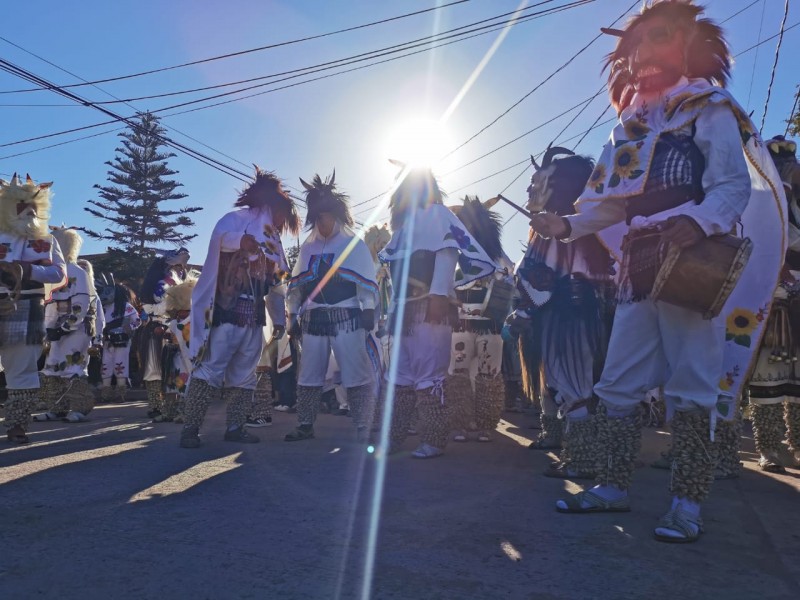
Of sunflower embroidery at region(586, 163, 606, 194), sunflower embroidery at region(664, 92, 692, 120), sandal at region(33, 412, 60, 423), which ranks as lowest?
sandal at region(33, 412, 60, 423)

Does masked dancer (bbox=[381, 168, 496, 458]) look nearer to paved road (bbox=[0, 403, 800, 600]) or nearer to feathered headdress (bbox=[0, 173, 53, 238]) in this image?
paved road (bbox=[0, 403, 800, 600])

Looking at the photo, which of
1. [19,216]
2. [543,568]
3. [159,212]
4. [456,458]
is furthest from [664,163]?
[159,212]

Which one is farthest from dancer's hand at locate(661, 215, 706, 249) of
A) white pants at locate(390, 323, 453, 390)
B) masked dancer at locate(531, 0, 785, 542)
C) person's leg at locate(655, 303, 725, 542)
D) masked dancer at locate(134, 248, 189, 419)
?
masked dancer at locate(134, 248, 189, 419)

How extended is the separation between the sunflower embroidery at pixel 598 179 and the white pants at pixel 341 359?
2.87 meters

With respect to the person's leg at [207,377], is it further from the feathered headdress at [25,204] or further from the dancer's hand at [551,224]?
the dancer's hand at [551,224]

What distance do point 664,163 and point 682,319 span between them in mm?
676

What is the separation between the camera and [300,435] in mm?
5281

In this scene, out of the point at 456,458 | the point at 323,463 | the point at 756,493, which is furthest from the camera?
the point at 456,458

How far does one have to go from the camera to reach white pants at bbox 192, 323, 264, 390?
500 cm

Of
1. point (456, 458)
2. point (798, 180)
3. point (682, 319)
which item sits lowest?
point (456, 458)

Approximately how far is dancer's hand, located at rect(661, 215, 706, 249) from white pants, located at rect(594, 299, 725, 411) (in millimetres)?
342

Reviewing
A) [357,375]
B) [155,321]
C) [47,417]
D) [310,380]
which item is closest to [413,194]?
[357,375]

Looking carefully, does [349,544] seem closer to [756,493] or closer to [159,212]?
[756,493]

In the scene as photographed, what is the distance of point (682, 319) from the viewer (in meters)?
2.64
